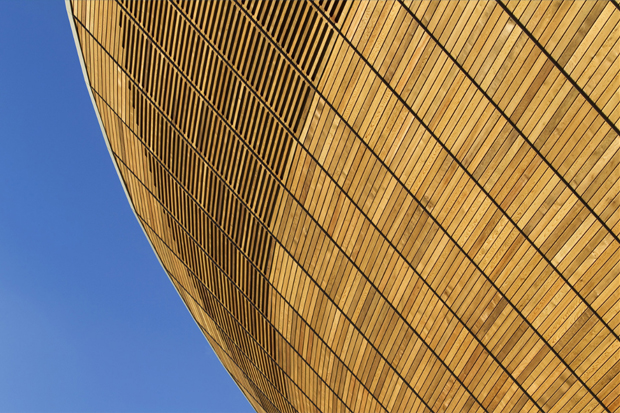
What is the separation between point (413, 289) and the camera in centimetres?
1151

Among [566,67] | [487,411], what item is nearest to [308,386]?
[487,411]

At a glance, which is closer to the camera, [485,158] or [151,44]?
[485,158]

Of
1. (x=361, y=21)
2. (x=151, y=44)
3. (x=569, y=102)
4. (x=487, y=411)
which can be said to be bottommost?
(x=487, y=411)

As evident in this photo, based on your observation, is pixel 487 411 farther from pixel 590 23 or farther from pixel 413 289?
pixel 590 23

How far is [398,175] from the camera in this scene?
1068cm

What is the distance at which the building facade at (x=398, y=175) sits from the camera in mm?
8797

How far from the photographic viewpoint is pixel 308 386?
1605cm

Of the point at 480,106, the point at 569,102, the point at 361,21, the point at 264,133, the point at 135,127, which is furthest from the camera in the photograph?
the point at 135,127

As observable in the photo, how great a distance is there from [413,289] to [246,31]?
677 cm

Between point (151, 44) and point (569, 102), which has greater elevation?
point (151, 44)

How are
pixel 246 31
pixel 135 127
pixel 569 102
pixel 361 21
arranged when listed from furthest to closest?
pixel 135 127
pixel 246 31
pixel 361 21
pixel 569 102

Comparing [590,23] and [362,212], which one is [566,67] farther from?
[362,212]

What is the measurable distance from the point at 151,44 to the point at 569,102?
971cm

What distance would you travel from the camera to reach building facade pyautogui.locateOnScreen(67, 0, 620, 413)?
28.9 feet
